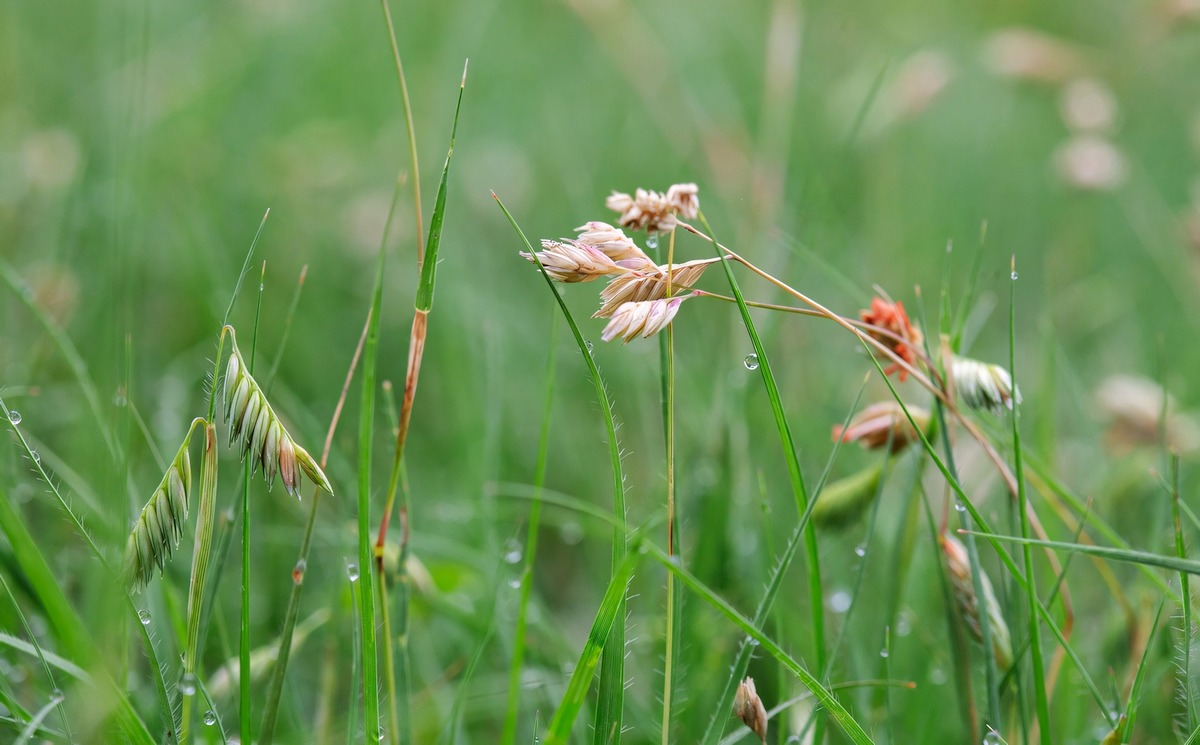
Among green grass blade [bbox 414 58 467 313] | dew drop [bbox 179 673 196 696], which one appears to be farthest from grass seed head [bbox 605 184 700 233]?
dew drop [bbox 179 673 196 696]

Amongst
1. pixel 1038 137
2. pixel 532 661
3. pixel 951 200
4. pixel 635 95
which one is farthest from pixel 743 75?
pixel 532 661

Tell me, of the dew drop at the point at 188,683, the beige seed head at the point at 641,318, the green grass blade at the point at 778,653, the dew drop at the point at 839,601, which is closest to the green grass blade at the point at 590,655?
the green grass blade at the point at 778,653

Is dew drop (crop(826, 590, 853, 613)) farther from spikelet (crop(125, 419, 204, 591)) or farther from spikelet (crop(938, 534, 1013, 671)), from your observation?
spikelet (crop(125, 419, 204, 591))

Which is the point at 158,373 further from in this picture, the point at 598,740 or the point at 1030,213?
the point at 1030,213

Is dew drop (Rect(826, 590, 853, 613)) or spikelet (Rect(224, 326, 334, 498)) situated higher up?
spikelet (Rect(224, 326, 334, 498))

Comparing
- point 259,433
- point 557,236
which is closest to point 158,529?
point 259,433

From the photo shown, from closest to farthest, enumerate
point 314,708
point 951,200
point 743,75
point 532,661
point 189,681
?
1. point 189,681
2. point 532,661
3. point 314,708
4. point 951,200
5. point 743,75

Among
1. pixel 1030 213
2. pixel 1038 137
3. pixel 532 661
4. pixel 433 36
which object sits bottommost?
pixel 532 661
